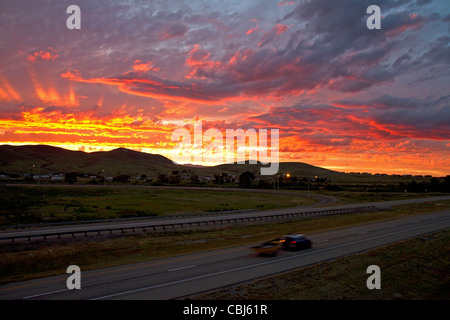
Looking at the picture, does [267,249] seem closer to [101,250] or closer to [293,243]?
[293,243]

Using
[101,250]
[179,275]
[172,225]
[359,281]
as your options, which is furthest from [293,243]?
[172,225]

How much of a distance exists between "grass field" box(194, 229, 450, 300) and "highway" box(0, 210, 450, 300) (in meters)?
1.46

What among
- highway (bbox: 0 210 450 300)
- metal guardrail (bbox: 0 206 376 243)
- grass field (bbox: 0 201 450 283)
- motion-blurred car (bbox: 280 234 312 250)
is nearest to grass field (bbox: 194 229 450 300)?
highway (bbox: 0 210 450 300)

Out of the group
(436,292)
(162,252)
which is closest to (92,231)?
(162,252)

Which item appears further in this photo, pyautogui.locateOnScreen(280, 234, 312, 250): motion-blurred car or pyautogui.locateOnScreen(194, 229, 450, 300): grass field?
pyautogui.locateOnScreen(280, 234, 312, 250): motion-blurred car

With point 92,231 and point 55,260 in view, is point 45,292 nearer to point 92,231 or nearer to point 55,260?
point 55,260

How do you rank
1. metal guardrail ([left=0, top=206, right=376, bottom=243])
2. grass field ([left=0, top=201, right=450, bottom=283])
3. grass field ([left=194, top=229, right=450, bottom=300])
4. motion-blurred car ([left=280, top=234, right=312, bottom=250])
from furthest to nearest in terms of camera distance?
1. metal guardrail ([left=0, top=206, right=376, bottom=243])
2. motion-blurred car ([left=280, top=234, right=312, bottom=250])
3. grass field ([left=0, top=201, right=450, bottom=283])
4. grass field ([left=194, top=229, right=450, bottom=300])

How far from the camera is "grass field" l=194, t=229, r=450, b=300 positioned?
15688 millimetres

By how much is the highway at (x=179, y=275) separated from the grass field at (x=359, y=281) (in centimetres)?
146

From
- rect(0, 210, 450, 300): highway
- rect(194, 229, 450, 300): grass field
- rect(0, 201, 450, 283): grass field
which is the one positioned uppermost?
rect(194, 229, 450, 300): grass field

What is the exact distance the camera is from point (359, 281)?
1772 centimetres

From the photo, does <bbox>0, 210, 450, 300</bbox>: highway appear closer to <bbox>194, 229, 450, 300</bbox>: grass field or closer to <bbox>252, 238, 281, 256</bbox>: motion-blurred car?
<bbox>252, 238, 281, 256</bbox>: motion-blurred car
